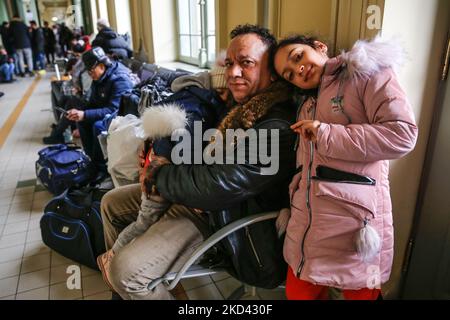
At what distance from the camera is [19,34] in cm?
858

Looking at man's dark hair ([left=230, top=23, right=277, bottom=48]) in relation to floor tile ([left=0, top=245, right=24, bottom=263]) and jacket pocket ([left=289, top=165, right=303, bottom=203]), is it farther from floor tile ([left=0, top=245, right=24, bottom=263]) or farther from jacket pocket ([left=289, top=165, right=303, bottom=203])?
floor tile ([left=0, top=245, right=24, bottom=263])

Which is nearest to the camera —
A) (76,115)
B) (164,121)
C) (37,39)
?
(164,121)

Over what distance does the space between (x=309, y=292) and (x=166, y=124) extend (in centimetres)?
78

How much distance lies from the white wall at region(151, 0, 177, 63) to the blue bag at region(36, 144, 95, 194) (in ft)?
6.71

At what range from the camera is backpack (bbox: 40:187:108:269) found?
1.81 meters

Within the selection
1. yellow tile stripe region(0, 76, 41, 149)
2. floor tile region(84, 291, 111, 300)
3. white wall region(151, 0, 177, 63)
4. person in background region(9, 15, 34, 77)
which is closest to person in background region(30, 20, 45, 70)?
person in background region(9, 15, 34, 77)

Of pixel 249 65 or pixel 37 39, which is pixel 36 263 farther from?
pixel 37 39

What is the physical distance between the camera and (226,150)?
1179 mm

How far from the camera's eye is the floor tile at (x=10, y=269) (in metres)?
1.83

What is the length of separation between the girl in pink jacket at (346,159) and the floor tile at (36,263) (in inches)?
58.0

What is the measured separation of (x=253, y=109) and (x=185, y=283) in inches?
41.9

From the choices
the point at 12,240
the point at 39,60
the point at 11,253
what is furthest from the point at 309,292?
the point at 39,60
